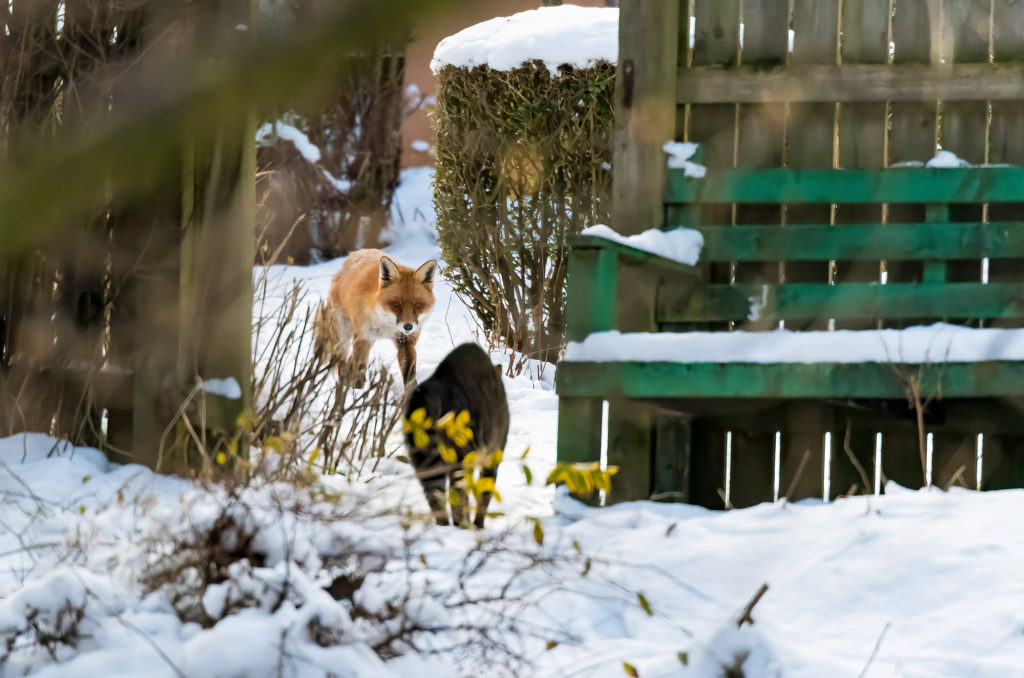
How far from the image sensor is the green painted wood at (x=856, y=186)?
4.13 meters

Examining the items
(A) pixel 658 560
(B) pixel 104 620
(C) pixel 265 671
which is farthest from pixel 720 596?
(B) pixel 104 620

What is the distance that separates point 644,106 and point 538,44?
4134 millimetres

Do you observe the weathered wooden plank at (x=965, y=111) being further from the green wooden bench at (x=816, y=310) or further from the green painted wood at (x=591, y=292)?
the green painted wood at (x=591, y=292)

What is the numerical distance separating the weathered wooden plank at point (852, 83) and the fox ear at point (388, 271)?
12.8ft

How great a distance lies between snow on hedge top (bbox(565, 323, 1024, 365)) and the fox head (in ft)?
13.7

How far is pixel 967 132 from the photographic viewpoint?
168 inches

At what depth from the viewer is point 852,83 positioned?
4.22 metres

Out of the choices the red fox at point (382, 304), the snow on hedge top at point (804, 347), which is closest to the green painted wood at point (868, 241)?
the snow on hedge top at point (804, 347)

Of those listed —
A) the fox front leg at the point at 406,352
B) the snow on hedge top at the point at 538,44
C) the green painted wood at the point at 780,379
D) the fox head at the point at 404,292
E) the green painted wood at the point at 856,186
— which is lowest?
the fox front leg at the point at 406,352

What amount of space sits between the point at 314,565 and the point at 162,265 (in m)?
1.92

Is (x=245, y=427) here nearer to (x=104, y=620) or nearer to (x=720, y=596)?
(x=104, y=620)

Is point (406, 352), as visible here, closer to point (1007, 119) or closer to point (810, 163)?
point (810, 163)

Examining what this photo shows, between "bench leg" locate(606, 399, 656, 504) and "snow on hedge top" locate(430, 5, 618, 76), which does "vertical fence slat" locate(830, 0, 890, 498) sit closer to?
"bench leg" locate(606, 399, 656, 504)

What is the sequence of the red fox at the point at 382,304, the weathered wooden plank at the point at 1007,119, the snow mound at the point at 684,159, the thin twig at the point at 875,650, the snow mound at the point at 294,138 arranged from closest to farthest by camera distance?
the thin twig at the point at 875,650 < the weathered wooden plank at the point at 1007,119 < the snow mound at the point at 684,159 < the red fox at the point at 382,304 < the snow mound at the point at 294,138
